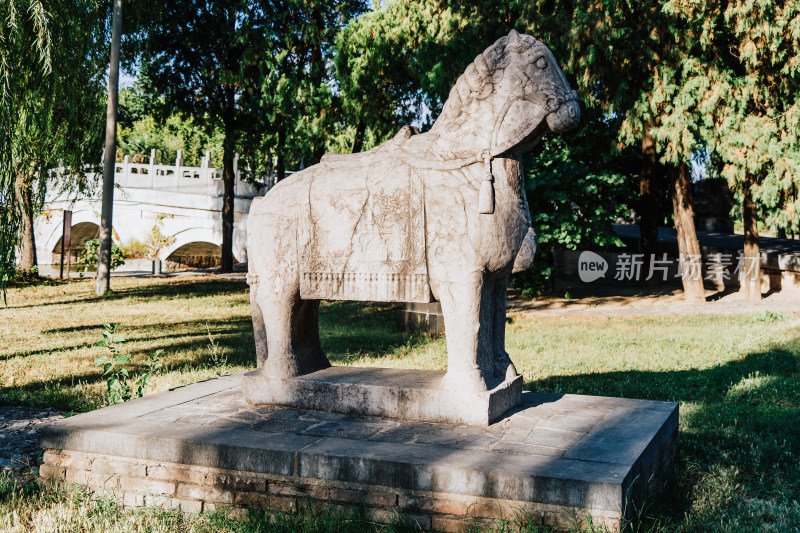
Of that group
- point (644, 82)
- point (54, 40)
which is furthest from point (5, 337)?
point (644, 82)

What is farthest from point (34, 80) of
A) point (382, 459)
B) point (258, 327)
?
point (382, 459)

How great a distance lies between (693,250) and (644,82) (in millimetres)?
3888

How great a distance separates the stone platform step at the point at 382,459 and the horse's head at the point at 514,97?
1866 mm

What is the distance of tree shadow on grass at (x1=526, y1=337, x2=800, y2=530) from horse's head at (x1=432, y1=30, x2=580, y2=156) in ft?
7.80

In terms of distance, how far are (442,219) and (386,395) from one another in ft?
4.05

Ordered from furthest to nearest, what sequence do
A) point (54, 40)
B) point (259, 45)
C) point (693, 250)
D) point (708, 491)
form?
1. point (259, 45)
2. point (693, 250)
3. point (54, 40)
4. point (708, 491)

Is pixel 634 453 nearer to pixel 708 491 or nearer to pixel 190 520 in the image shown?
pixel 708 491

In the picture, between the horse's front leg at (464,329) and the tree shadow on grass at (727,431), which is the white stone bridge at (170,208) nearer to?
the tree shadow on grass at (727,431)

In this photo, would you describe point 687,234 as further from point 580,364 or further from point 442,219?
point 442,219

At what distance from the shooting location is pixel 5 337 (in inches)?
428

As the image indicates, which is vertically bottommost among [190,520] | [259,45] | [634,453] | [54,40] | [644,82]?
[190,520]

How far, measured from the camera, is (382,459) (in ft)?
12.6

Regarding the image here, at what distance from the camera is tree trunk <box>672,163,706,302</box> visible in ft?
51.1

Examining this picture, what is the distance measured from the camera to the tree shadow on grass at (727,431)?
4230mm
